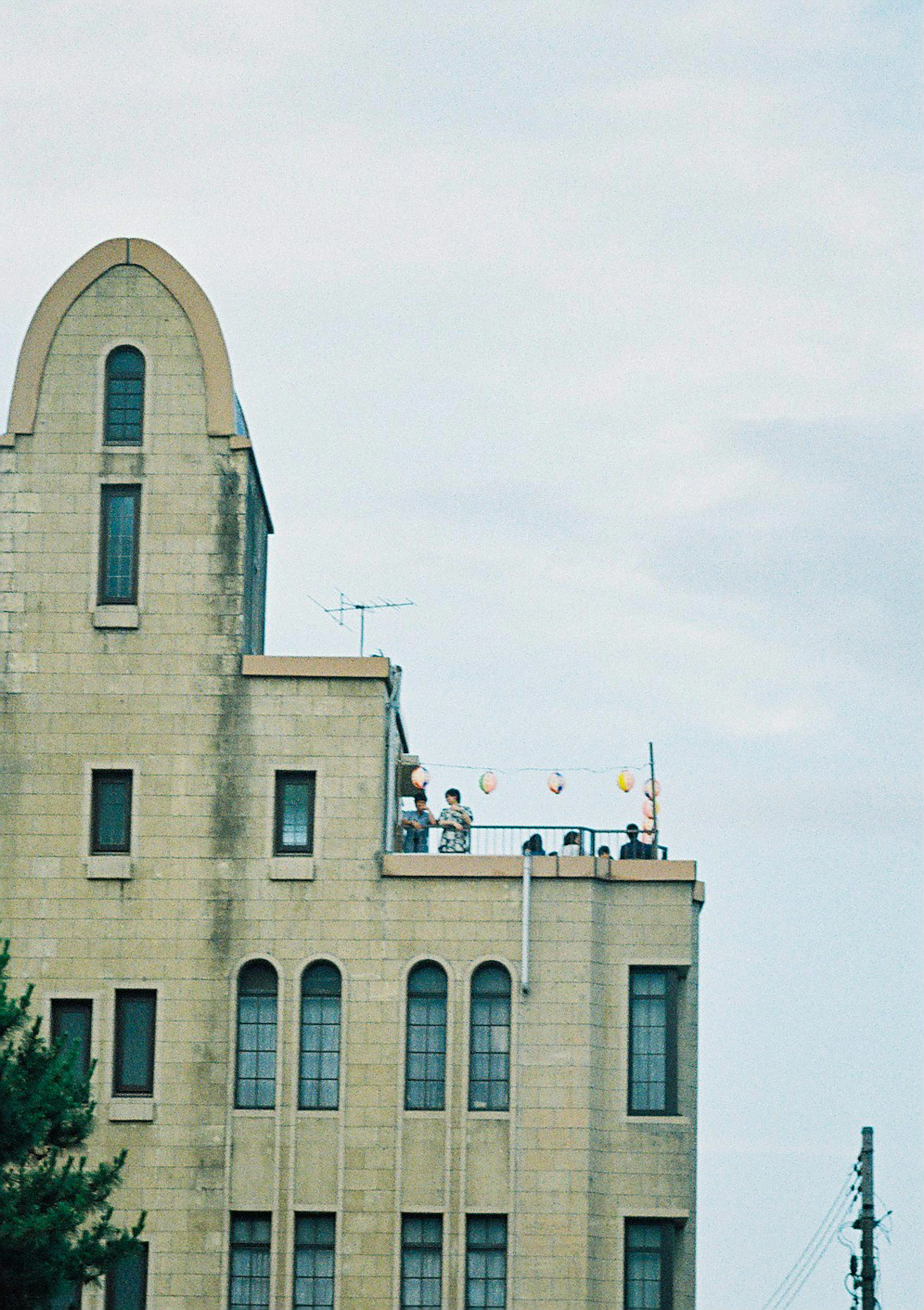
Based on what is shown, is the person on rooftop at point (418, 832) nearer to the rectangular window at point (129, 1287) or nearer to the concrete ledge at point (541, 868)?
the concrete ledge at point (541, 868)

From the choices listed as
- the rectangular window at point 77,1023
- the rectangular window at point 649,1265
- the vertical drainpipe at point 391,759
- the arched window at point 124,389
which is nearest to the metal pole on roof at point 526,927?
the vertical drainpipe at point 391,759

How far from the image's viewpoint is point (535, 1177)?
4534cm

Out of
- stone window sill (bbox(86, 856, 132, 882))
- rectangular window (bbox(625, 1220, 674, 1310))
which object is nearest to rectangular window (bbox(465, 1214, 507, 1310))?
rectangular window (bbox(625, 1220, 674, 1310))

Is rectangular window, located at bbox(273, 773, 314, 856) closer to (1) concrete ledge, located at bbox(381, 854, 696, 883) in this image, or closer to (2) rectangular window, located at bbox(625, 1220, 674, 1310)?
(1) concrete ledge, located at bbox(381, 854, 696, 883)

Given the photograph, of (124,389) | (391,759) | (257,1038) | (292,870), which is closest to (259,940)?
(292,870)

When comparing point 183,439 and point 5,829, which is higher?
point 183,439

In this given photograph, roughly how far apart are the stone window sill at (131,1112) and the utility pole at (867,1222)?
1652cm

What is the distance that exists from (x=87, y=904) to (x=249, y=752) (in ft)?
13.0

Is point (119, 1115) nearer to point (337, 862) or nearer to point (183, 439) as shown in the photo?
point (337, 862)

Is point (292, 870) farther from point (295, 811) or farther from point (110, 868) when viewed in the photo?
point (110, 868)

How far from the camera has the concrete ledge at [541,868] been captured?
4666 cm

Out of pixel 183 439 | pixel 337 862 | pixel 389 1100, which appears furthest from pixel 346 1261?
pixel 183 439

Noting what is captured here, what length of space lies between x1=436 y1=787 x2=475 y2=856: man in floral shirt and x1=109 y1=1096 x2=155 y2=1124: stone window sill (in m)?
7.04

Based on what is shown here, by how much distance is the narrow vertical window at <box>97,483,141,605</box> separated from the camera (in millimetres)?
47688
